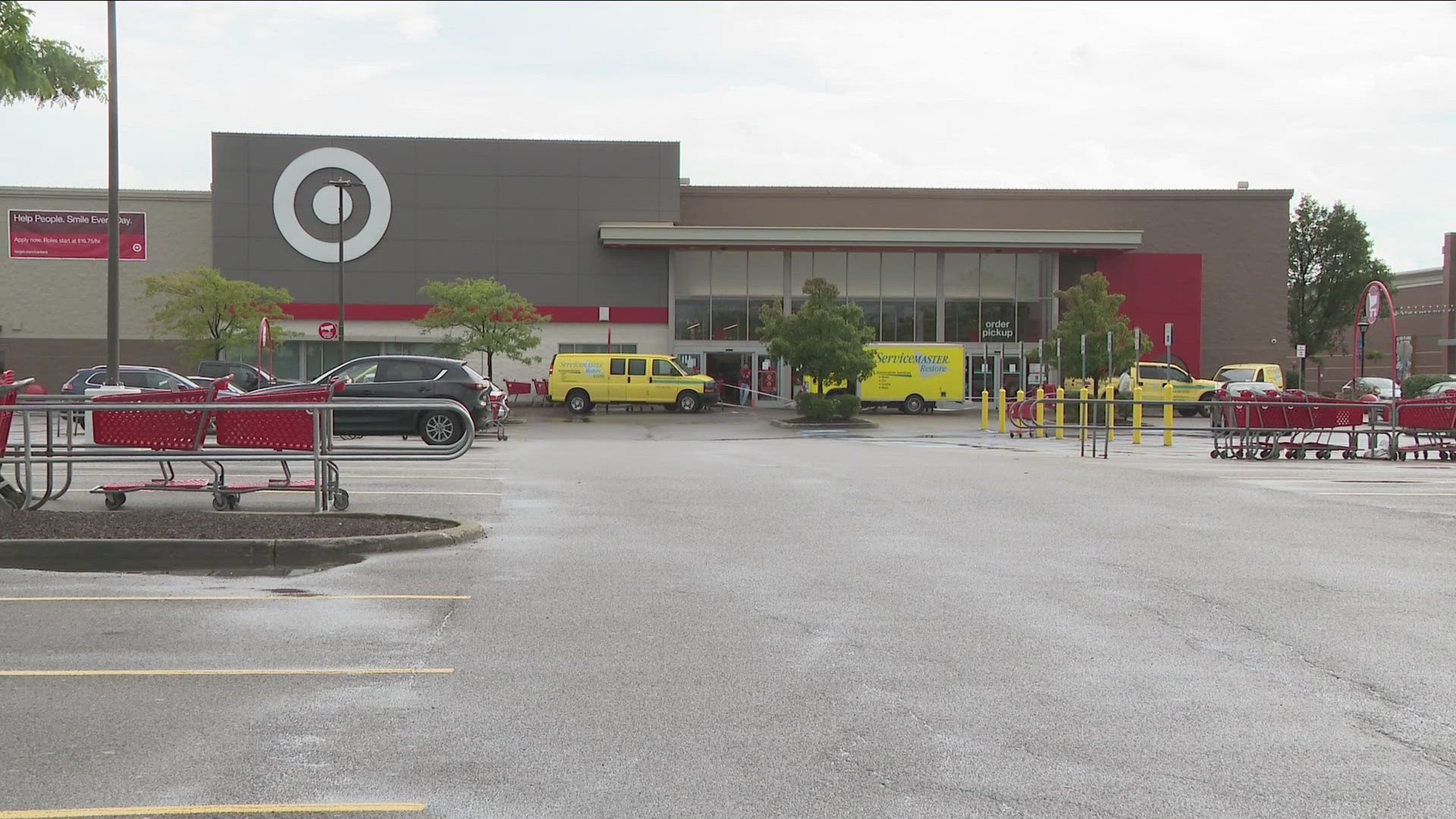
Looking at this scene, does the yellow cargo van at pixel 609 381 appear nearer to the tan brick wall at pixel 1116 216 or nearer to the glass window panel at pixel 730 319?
the glass window panel at pixel 730 319

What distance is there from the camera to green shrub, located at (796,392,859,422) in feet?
123

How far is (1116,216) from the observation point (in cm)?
5344

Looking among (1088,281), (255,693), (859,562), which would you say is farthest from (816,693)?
(1088,281)

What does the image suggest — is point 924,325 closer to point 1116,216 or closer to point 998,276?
point 998,276

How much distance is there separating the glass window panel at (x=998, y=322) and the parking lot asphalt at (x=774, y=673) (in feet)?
131

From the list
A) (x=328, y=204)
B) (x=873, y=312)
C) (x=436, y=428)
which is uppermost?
(x=328, y=204)

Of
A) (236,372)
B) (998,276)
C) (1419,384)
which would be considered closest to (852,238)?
(998,276)

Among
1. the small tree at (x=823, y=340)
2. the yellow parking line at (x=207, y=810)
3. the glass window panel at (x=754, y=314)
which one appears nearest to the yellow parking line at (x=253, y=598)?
the yellow parking line at (x=207, y=810)

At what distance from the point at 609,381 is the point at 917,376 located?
10824mm

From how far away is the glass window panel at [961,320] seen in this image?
52.2 meters

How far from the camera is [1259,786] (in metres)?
4.79

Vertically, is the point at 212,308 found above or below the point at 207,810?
above

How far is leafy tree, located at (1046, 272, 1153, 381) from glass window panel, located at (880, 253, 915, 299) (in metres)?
7.72

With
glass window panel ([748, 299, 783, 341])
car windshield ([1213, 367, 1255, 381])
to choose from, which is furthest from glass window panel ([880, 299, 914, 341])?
car windshield ([1213, 367, 1255, 381])
